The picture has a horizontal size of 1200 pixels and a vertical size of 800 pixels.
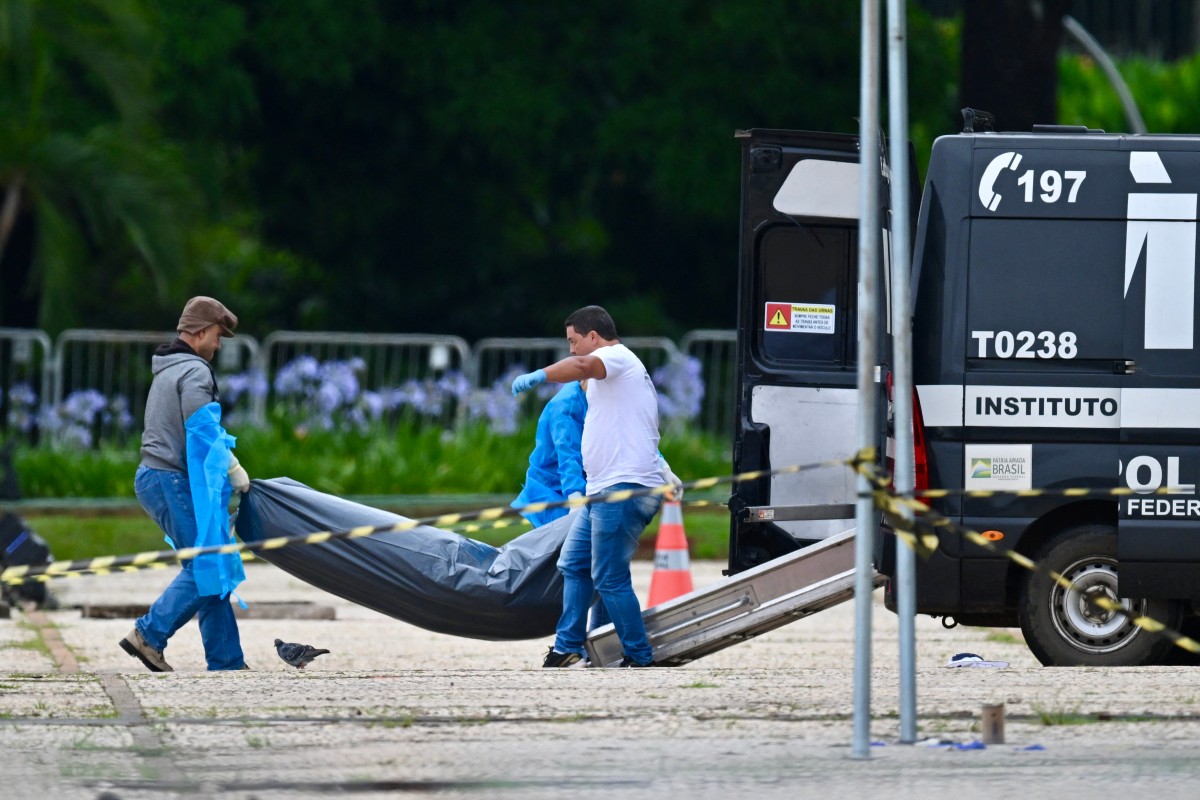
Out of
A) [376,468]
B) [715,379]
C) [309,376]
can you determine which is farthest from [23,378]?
[715,379]

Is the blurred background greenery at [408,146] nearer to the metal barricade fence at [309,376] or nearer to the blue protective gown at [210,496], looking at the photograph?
the metal barricade fence at [309,376]

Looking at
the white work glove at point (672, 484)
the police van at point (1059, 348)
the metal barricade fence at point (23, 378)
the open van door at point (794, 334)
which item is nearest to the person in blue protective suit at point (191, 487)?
the white work glove at point (672, 484)

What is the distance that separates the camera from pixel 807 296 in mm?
10148

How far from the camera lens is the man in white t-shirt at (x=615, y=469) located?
9109 mm

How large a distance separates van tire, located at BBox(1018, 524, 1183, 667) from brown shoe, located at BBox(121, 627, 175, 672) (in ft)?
12.5

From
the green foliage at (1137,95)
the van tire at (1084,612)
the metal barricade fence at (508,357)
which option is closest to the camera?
the van tire at (1084,612)

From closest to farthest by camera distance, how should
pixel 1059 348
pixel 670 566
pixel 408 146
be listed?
pixel 1059 348, pixel 670 566, pixel 408 146

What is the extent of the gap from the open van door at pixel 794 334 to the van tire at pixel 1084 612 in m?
1.18

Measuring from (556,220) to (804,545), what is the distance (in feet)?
69.3

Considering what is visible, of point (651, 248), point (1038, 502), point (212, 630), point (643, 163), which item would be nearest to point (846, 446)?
point (1038, 502)

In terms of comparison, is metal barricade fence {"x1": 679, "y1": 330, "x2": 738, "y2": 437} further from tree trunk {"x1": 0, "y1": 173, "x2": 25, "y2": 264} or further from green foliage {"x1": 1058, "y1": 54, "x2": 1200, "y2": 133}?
green foliage {"x1": 1058, "y1": 54, "x2": 1200, "y2": 133}

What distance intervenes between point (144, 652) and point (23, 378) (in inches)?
432

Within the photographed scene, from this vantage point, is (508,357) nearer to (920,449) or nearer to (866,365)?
(920,449)

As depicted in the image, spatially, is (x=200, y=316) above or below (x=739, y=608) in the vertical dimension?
above
